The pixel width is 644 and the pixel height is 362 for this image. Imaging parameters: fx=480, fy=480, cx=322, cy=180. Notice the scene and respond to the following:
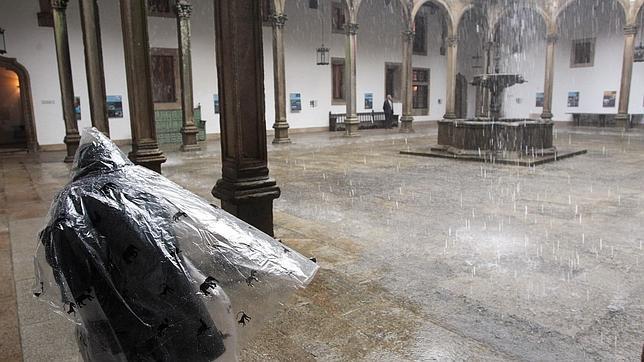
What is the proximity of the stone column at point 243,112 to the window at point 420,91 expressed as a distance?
20.1 m

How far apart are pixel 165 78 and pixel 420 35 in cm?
1288

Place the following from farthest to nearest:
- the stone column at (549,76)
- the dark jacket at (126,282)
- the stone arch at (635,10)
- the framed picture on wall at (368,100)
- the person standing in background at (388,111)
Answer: the framed picture on wall at (368,100)
the person standing in background at (388,111)
the stone column at (549,76)
the stone arch at (635,10)
the dark jacket at (126,282)

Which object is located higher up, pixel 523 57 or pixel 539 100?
pixel 523 57

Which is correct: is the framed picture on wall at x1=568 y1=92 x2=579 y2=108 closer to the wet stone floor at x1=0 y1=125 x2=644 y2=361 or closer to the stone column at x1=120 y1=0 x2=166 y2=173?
the wet stone floor at x1=0 y1=125 x2=644 y2=361

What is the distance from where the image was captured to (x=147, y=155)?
224 inches

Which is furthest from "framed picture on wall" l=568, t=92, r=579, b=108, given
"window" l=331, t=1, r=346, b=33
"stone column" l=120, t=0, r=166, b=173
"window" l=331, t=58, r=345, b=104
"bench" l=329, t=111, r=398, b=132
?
"stone column" l=120, t=0, r=166, b=173

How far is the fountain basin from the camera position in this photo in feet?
32.9

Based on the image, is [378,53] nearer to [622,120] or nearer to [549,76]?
[549,76]

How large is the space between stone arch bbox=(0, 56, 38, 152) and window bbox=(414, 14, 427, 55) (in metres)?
16.2

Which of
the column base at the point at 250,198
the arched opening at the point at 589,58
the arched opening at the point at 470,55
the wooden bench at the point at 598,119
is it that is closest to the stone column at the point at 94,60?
the column base at the point at 250,198

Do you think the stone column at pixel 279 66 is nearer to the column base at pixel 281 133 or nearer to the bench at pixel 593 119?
the column base at pixel 281 133

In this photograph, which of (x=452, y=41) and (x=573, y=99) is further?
(x=573, y=99)

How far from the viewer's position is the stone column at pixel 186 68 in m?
11.9

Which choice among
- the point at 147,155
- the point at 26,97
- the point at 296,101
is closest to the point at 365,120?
the point at 296,101
